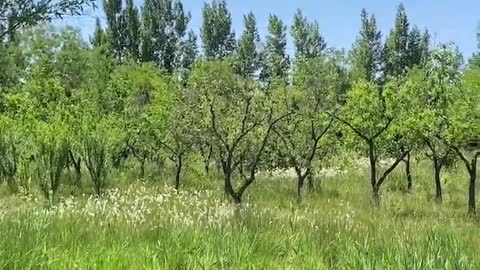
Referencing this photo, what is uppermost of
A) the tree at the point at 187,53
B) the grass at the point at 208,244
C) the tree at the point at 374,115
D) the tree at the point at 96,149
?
the tree at the point at 187,53

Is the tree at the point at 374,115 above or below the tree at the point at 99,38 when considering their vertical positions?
below

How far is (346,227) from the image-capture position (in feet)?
24.8

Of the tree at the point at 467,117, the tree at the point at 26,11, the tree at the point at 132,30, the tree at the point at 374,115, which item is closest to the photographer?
the tree at the point at 26,11

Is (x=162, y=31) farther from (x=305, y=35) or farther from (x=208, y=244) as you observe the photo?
(x=208, y=244)

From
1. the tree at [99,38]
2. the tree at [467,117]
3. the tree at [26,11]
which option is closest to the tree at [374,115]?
the tree at [467,117]

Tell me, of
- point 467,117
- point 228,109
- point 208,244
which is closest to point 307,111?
point 228,109

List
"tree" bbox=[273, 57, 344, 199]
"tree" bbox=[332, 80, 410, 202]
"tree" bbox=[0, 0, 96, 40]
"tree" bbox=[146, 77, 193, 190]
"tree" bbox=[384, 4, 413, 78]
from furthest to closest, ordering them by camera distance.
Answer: "tree" bbox=[384, 4, 413, 78], "tree" bbox=[273, 57, 344, 199], "tree" bbox=[332, 80, 410, 202], "tree" bbox=[146, 77, 193, 190], "tree" bbox=[0, 0, 96, 40]

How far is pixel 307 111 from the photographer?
1850cm

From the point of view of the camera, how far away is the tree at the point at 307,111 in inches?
729

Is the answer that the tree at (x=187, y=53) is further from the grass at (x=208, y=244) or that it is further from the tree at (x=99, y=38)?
the grass at (x=208, y=244)

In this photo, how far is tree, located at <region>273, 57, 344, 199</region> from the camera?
60.7 feet

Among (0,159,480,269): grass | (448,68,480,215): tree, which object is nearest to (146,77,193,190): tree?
(0,159,480,269): grass

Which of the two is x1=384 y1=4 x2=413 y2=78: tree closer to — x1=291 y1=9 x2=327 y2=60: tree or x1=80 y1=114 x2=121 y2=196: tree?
x1=291 y1=9 x2=327 y2=60: tree

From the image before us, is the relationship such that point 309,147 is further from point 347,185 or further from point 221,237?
point 221,237
